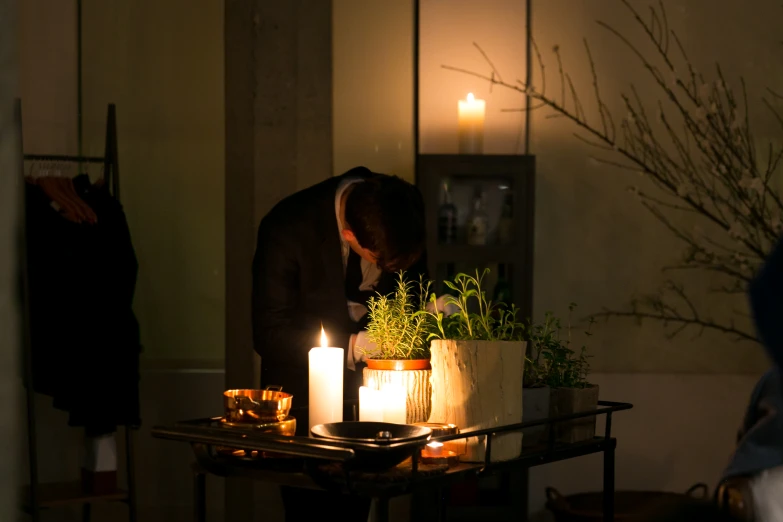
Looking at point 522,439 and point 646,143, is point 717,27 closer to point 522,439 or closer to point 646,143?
point 646,143

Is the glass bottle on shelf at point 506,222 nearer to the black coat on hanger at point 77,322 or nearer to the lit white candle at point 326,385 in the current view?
the black coat on hanger at point 77,322

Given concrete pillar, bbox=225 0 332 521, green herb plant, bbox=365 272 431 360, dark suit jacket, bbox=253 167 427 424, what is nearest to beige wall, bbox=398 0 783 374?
concrete pillar, bbox=225 0 332 521

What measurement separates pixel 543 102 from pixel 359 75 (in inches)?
30.2

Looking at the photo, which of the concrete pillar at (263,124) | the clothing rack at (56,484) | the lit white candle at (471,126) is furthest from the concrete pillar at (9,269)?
the lit white candle at (471,126)

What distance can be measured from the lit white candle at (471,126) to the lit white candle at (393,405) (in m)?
2.08

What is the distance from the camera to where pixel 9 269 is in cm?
100

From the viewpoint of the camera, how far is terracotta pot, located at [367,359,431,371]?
6.34ft

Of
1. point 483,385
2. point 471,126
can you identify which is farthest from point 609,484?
point 471,126

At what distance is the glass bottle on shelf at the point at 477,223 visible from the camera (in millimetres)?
3840

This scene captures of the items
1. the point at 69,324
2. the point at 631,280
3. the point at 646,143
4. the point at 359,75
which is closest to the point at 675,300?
the point at 631,280

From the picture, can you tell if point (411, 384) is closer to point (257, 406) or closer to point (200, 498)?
point (257, 406)

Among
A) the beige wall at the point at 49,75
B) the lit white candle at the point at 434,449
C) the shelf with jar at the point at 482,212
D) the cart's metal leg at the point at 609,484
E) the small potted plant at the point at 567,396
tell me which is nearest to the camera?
the lit white candle at the point at 434,449

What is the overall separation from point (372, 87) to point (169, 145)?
0.94 meters

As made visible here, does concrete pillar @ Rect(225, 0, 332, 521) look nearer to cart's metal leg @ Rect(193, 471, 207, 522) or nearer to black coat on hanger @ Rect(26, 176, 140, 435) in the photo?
black coat on hanger @ Rect(26, 176, 140, 435)
